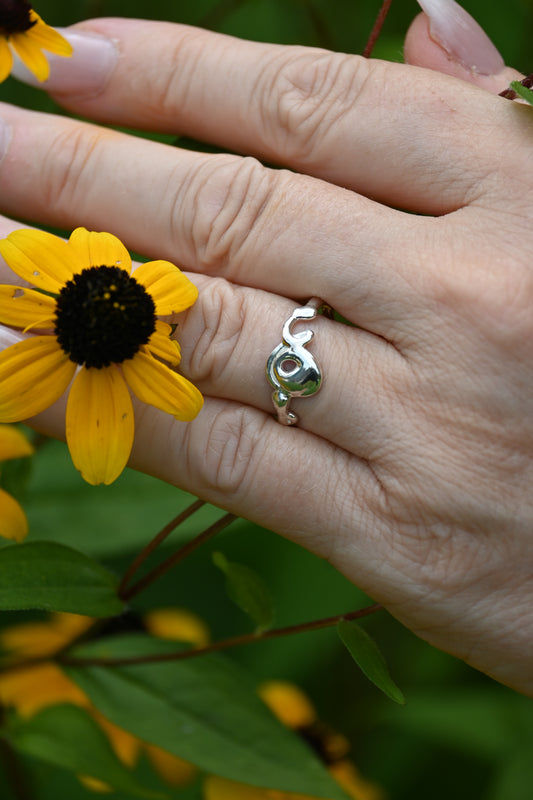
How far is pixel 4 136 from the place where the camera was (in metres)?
1.21

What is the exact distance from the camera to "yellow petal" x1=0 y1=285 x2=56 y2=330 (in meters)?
0.90

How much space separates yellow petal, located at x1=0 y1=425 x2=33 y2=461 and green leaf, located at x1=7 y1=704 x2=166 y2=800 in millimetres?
382

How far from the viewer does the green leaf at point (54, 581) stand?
0.96 meters

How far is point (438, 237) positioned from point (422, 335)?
0.14m

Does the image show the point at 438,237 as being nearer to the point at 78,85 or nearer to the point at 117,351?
the point at 117,351

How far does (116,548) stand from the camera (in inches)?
53.6

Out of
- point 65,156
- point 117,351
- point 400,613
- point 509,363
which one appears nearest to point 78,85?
point 65,156

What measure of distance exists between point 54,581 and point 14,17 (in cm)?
76

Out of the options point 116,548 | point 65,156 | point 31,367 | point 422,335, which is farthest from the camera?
point 116,548

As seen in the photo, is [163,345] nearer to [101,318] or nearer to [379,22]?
[101,318]

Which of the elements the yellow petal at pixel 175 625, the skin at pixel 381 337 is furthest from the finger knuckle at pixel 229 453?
the yellow petal at pixel 175 625

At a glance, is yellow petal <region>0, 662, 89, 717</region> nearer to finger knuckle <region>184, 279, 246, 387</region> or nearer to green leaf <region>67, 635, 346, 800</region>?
green leaf <region>67, 635, 346, 800</region>

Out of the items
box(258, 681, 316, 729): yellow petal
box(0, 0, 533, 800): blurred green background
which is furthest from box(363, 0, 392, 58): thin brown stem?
box(258, 681, 316, 729): yellow petal

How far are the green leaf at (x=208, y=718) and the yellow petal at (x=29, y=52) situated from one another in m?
0.87
